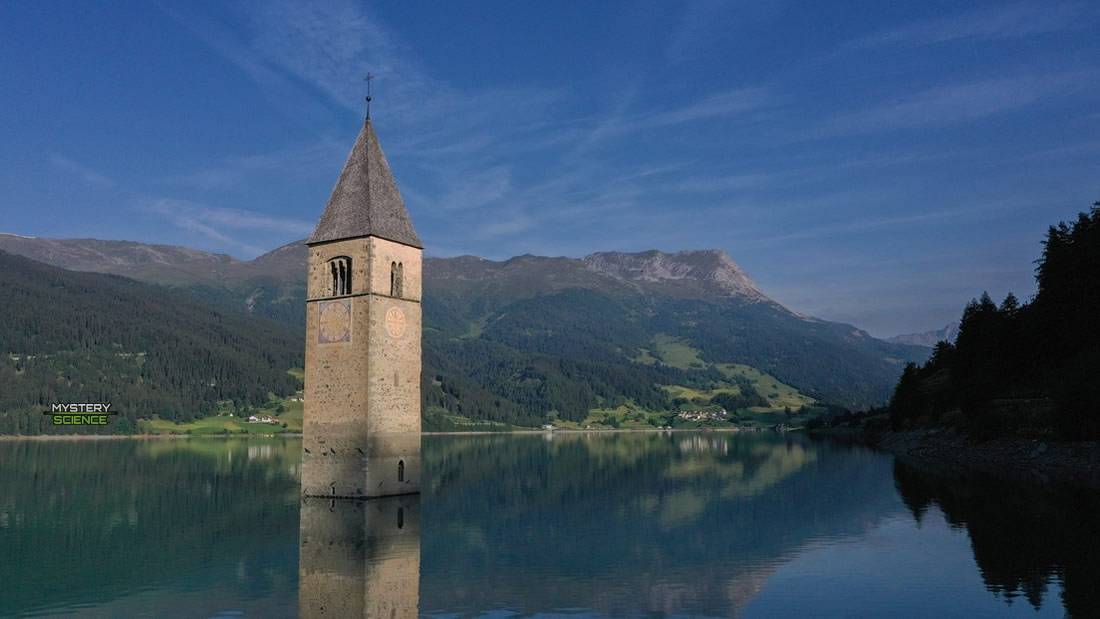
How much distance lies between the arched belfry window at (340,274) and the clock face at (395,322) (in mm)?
2793

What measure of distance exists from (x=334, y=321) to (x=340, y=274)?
9.29 ft

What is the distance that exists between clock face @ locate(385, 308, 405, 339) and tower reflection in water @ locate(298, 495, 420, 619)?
30.0 feet

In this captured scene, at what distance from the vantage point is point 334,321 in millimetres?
48688

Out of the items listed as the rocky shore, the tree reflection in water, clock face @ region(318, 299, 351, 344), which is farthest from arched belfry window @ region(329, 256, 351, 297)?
the rocky shore

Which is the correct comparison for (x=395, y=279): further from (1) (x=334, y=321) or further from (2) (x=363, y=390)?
(2) (x=363, y=390)

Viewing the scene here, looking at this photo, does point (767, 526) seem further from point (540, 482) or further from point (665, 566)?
point (540, 482)

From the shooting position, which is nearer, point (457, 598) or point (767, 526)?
point (457, 598)

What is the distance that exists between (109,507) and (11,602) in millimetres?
27100

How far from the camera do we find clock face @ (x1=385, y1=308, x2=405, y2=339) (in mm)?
48625

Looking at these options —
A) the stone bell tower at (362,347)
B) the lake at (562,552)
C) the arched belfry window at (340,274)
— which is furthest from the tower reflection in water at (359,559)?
the arched belfry window at (340,274)

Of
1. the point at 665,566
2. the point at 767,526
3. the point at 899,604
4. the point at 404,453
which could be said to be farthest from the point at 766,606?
the point at 404,453

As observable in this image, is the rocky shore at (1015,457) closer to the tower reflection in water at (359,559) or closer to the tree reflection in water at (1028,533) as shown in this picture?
the tree reflection in water at (1028,533)

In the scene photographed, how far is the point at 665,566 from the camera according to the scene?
2920 cm

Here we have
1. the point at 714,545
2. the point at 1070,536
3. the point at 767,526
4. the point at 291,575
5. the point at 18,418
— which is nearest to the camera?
the point at 291,575
